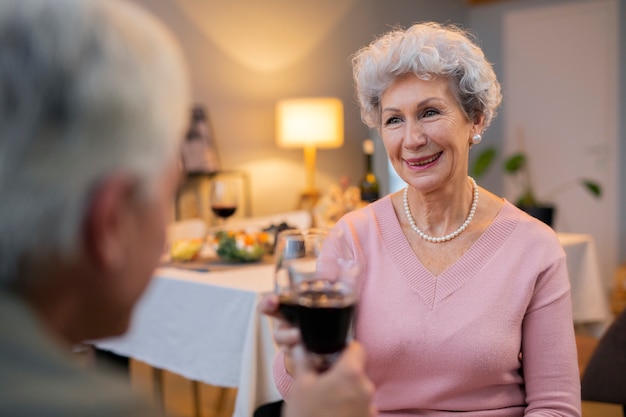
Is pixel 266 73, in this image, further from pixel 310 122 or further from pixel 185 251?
pixel 185 251

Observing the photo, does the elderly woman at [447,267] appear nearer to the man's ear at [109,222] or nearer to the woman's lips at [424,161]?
the woman's lips at [424,161]

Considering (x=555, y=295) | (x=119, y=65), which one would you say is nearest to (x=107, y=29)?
(x=119, y=65)

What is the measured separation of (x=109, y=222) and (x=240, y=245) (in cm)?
219

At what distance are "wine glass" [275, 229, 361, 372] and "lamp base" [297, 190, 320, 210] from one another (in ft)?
15.1

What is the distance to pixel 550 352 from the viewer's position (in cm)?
152

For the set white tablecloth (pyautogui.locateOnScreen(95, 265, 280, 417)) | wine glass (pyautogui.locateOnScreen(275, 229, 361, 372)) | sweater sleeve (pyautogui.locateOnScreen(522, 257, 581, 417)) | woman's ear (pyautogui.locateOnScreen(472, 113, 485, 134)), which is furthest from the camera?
white tablecloth (pyautogui.locateOnScreen(95, 265, 280, 417))

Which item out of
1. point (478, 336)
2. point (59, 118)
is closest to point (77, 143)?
point (59, 118)

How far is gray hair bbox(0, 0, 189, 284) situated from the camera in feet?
1.87

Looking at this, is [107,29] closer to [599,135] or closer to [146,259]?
[146,259]

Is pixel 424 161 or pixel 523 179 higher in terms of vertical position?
pixel 424 161

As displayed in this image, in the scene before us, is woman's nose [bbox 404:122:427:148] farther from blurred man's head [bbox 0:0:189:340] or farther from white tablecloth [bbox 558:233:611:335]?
white tablecloth [bbox 558:233:611:335]

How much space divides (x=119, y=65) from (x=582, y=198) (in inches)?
261

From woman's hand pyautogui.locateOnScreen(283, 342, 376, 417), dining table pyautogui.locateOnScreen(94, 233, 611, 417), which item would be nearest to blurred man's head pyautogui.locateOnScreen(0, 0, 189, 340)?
woman's hand pyautogui.locateOnScreen(283, 342, 376, 417)

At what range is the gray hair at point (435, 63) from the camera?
5.45 feet
